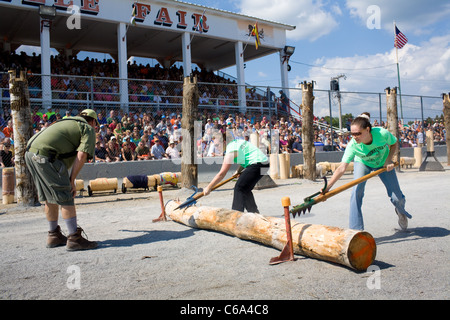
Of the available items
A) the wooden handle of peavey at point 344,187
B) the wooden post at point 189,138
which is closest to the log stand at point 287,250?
the wooden handle of peavey at point 344,187

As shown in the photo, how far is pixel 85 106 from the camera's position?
13.1 meters

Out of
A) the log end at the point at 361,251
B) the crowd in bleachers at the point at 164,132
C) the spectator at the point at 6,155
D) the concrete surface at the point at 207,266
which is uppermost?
the crowd in bleachers at the point at 164,132

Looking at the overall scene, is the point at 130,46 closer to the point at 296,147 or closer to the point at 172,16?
the point at 172,16

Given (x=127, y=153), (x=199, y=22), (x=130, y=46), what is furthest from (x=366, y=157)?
(x=130, y=46)

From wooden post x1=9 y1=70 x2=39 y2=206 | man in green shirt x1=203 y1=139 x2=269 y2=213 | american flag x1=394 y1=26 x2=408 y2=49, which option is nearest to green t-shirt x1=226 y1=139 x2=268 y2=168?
man in green shirt x1=203 y1=139 x2=269 y2=213

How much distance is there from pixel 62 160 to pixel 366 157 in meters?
3.71

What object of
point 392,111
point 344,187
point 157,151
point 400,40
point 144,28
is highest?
point 144,28

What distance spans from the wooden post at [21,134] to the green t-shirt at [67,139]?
14.5ft

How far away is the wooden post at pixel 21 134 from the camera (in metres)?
8.24

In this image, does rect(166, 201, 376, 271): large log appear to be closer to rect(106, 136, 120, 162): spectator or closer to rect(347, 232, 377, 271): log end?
rect(347, 232, 377, 271): log end

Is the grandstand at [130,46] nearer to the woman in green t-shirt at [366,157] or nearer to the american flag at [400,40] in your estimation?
the american flag at [400,40]

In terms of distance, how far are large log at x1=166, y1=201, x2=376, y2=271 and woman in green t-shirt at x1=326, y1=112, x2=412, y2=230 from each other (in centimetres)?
76

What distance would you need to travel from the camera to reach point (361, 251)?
3.42m

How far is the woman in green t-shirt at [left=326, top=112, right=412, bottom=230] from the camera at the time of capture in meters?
4.41
